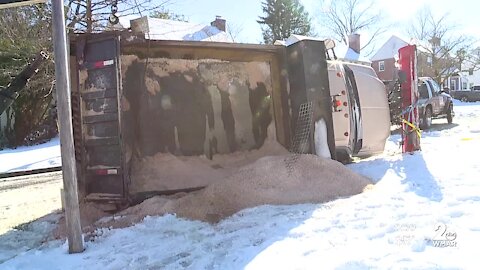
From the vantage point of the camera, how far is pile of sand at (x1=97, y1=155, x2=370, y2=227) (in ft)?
18.0

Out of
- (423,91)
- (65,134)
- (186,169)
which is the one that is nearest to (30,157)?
(186,169)

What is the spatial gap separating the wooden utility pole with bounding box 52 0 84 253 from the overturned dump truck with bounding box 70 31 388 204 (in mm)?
1511

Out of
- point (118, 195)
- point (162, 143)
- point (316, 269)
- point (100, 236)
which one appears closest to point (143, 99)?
point (162, 143)

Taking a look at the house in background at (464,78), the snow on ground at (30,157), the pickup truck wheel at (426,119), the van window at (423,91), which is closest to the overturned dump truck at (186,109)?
the snow on ground at (30,157)

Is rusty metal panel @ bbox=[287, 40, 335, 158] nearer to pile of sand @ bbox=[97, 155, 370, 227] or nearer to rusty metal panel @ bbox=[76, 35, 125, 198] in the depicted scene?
pile of sand @ bbox=[97, 155, 370, 227]

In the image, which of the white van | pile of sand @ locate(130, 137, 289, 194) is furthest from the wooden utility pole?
the white van

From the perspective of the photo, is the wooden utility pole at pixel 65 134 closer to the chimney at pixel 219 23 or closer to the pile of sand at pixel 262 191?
the pile of sand at pixel 262 191

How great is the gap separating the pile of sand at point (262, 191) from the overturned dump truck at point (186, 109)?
2.09 ft

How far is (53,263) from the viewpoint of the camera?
407 cm

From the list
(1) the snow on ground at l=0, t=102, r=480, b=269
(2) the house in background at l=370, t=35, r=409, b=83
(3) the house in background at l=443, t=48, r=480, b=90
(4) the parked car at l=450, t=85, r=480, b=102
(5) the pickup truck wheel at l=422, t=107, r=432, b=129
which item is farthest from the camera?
(3) the house in background at l=443, t=48, r=480, b=90

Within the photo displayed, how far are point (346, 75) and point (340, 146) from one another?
1345 mm

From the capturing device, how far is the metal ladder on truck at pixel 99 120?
19.4 ft

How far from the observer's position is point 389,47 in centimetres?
5606

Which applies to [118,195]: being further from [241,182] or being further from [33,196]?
[33,196]
